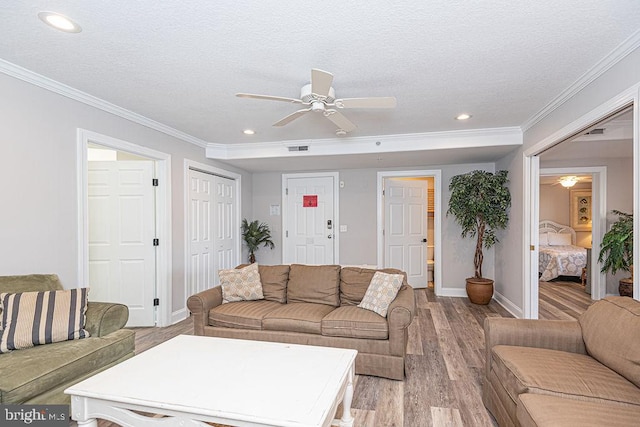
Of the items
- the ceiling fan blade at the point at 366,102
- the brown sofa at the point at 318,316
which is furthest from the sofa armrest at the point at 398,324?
Answer: the ceiling fan blade at the point at 366,102

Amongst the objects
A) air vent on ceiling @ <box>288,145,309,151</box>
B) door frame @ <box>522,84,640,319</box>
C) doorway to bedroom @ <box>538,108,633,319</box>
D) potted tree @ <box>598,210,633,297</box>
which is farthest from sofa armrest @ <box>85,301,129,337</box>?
potted tree @ <box>598,210,633,297</box>

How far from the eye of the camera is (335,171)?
579 centimetres

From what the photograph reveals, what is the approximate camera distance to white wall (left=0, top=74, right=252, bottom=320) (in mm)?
2354

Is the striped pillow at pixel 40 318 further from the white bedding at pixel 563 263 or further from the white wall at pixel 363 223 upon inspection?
the white bedding at pixel 563 263

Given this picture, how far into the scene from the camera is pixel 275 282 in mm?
3385

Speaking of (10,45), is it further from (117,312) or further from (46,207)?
(117,312)

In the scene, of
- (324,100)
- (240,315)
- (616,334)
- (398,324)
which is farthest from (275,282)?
(616,334)

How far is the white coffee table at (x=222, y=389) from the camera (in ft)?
4.55

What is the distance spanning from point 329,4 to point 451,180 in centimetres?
411

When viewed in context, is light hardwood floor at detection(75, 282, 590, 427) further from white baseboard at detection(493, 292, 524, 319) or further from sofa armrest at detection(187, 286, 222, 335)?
sofa armrest at detection(187, 286, 222, 335)

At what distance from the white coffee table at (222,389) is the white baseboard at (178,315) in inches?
86.8

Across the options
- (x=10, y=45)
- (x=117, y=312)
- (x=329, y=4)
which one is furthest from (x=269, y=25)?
(x=117, y=312)

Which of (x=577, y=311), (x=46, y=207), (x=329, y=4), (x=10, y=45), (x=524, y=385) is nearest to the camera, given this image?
(x=524, y=385)

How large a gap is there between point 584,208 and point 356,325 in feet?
24.4
